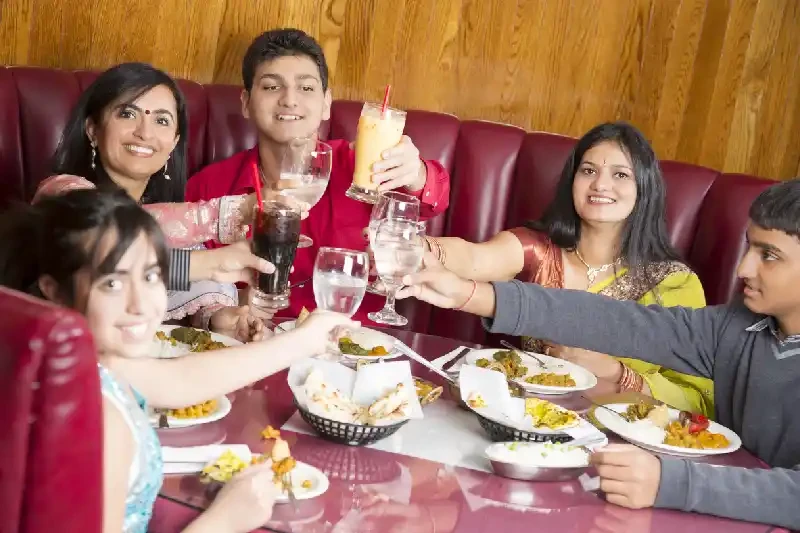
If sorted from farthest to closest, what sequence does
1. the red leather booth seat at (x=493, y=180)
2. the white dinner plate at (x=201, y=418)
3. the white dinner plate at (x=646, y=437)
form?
1. the red leather booth seat at (x=493, y=180)
2. the white dinner plate at (x=646, y=437)
3. the white dinner plate at (x=201, y=418)

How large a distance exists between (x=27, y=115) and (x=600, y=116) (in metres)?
2.00

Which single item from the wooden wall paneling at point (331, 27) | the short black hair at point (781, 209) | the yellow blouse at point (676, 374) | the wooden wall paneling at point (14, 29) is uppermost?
the wooden wall paneling at point (331, 27)

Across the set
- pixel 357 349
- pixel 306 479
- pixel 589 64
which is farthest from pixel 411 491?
pixel 589 64

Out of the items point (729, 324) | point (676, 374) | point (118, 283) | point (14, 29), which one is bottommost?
point (676, 374)

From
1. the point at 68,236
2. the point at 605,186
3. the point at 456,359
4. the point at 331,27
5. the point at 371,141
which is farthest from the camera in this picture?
the point at 331,27

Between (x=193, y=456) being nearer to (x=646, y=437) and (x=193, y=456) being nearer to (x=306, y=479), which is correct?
(x=306, y=479)

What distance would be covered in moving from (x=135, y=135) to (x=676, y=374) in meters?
1.50

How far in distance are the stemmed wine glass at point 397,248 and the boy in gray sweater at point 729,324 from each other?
5cm

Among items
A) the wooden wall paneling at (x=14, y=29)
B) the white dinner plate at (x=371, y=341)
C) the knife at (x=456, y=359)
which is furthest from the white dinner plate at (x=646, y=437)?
the wooden wall paneling at (x=14, y=29)

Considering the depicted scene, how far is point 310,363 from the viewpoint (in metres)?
1.80

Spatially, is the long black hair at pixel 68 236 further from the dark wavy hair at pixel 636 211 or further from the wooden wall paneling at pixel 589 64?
the wooden wall paneling at pixel 589 64

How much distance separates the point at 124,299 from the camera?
1314 millimetres

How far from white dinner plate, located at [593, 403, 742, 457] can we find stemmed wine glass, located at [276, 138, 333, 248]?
709 millimetres

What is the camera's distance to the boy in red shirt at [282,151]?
2.80 metres
